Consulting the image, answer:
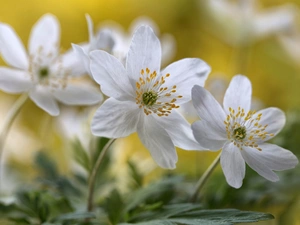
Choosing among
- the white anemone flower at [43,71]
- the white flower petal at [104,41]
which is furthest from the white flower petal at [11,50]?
the white flower petal at [104,41]

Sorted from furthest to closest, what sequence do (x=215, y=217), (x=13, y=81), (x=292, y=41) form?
(x=292, y=41) → (x=13, y=81) → (x=215, y=217)

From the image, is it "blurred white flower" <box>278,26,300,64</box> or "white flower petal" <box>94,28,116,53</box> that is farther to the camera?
"blurred white flower" <box>278,26,300,64</box>

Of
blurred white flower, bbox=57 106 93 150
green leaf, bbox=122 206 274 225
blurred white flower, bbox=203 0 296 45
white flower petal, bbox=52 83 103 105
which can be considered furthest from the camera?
blurred white flower, bbox=203 0 296 45

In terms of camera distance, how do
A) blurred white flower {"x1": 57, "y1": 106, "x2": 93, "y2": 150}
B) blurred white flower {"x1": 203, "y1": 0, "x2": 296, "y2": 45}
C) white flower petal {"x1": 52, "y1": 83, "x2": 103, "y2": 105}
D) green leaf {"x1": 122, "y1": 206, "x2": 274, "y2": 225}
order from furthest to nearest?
blurred white flower {"x1": 203, "y1": 0, "x2": 296, "y2": 45} < blurred white flower {"x1": 57, "y1": 106, "x2": 93, "y2": 150} < white flower petal {"x1": 52, "y1": 83, "x2": 103, "y2": 105} < green leaf {"x1": 122, "y1": 206, "x2": 274, "y2": 225}

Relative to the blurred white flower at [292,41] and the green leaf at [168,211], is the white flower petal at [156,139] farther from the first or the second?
the blurred white flower at [292,41]

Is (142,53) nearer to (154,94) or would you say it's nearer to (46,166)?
(154,94)

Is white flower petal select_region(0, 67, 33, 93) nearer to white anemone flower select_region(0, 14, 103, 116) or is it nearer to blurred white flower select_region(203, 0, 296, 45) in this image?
white anemone flower select_region(0, 14, 103, 116)

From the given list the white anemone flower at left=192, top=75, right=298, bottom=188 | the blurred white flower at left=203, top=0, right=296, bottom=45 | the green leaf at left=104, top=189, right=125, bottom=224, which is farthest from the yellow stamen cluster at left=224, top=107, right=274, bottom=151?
the blurred white flower at left=203, top=0, right=296, bottom=45

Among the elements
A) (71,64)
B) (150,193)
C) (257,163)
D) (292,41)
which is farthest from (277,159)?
(292,41)
